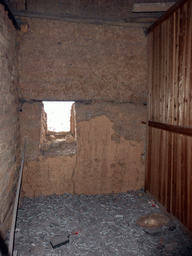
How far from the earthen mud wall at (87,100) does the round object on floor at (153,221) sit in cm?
96

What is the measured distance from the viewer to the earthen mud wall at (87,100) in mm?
3709

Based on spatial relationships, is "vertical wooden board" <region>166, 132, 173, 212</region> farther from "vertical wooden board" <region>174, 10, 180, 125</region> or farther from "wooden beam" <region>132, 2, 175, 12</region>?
"wooden beam" <region>132, 2, 175, 12</region>

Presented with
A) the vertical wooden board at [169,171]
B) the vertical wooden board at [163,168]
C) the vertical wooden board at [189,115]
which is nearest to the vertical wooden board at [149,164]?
the vertical wooden board at [163,168]

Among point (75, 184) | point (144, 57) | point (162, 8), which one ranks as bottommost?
point (75, 184)

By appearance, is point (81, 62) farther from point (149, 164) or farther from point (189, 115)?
point (149, 164)

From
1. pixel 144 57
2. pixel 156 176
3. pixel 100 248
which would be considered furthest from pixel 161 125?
pixel 100 248

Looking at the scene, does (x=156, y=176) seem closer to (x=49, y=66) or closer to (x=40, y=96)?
(x=40, y=96)

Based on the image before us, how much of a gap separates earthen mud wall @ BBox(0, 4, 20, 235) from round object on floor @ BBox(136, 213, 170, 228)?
2.10 meters

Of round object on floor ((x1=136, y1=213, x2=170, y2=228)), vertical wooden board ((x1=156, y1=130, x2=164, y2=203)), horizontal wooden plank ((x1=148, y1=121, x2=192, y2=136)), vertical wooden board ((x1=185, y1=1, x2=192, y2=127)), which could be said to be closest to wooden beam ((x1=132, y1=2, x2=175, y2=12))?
vertical wooden board ((x1=185, y1=1, x2=192, y2=127))

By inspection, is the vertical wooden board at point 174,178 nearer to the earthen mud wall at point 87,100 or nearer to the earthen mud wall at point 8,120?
the earthen mud wall at point 87,100

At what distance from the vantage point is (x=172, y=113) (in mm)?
3178

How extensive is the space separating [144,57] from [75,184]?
117 inches

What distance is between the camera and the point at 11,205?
306 centimetres

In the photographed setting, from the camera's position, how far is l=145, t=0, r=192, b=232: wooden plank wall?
279cm
